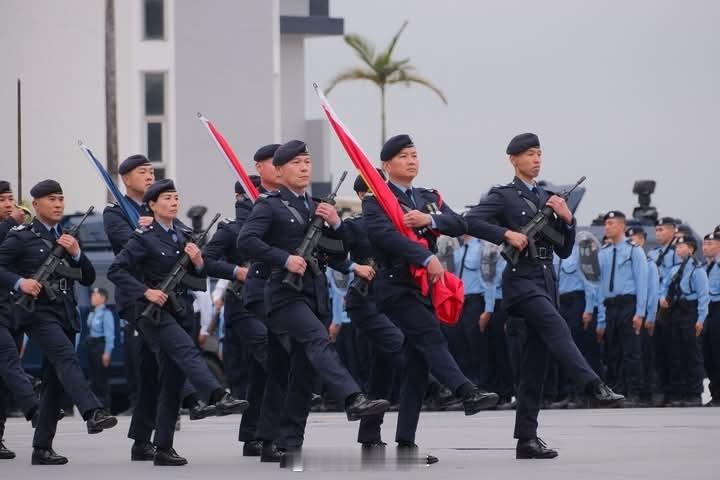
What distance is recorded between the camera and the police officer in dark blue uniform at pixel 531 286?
12.3 metres

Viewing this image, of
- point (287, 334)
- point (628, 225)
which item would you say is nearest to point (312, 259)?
point (287, 334)

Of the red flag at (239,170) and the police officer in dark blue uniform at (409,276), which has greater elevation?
the red flag at (239,170)

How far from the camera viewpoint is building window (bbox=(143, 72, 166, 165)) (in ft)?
124

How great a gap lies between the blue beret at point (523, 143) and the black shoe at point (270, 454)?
265 centimetres

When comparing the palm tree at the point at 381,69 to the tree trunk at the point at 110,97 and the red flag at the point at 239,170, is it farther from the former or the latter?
the red flag at the point at 239,170

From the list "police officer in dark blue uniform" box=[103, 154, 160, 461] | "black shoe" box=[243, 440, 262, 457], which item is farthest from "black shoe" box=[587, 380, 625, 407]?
"police officer in dark blue uniform" box=[103, 154, 160, 461]

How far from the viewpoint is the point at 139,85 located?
123ft

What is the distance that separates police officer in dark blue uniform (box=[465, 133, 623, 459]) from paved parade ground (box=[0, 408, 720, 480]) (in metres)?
0.40

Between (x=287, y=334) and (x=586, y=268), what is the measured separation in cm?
920

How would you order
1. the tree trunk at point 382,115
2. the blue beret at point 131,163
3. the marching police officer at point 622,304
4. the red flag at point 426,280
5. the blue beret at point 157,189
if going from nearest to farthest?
the red flag at point 426,280 → the blue beret at point 157,189 → the blue beret at point 131,163 → the marching police officer at point 622,304 → the tree trunk at point 382,115

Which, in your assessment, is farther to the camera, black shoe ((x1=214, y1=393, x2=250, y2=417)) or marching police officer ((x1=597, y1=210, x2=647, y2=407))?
marching police officer ((x1=597, y1=210, x2=647, y2=407))

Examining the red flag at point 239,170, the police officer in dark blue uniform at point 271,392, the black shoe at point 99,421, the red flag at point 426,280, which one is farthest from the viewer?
the red flag at point 239,170

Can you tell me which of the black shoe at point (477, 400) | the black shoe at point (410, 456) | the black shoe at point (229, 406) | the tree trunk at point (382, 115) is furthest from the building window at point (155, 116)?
the black shoe at point (477, 400)

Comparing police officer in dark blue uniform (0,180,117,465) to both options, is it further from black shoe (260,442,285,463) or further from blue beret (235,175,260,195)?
blue beret (235,175,260,195)
